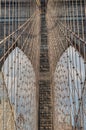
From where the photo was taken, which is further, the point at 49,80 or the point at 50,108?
the point at 49,80

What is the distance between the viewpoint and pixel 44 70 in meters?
11.5

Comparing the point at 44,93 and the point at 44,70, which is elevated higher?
the point at 44,70

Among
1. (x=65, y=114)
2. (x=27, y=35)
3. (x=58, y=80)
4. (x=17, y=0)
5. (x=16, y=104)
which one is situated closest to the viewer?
(x=16, y=104)

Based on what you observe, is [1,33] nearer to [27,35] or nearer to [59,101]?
[27,35]

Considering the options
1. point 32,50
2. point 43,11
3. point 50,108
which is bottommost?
point 50,108

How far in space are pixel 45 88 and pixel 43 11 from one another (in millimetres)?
3999

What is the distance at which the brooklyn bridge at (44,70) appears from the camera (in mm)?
7160

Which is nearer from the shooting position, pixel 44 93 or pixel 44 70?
pixel 44 93

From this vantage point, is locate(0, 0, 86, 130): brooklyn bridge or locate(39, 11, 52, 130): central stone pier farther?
locate(39, 11, 52, 130): central stone pier

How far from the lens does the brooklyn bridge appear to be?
23.5ft

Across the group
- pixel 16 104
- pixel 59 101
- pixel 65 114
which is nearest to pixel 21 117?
pixel 16 104

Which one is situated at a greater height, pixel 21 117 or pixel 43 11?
pixel 43 11

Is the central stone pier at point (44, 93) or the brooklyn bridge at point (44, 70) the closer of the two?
the brooklyn bridge at point (44, 70)

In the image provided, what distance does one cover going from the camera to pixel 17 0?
12.4 m
